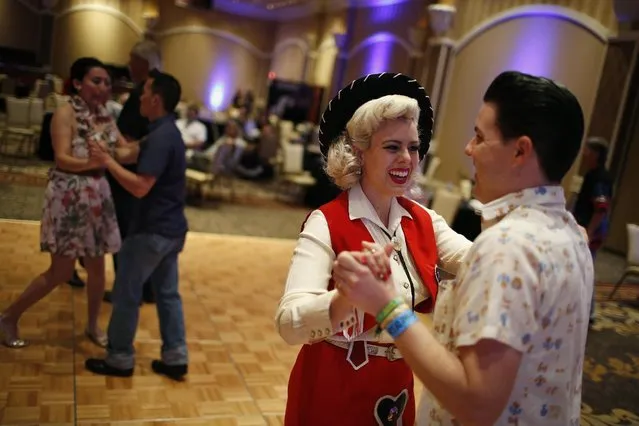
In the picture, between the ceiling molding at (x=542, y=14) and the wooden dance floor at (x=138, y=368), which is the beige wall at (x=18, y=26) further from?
the ceiling molding at (x=542, y=14)

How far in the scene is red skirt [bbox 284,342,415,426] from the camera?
150 cm

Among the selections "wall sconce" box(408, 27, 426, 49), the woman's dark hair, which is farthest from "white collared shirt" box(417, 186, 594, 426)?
"wall sconce" box(408, 27, 426, 49)

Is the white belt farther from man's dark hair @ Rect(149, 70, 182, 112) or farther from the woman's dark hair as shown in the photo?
the woman's dark hair

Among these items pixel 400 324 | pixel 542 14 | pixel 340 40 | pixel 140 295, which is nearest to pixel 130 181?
pixel 140 295

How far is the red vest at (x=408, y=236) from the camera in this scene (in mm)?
1482

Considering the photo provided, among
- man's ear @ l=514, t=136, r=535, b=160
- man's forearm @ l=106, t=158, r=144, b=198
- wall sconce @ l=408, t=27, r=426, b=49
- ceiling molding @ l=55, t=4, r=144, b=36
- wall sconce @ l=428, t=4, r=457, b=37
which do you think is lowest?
man's forearm @ l=106, t=158, r=144, b=198

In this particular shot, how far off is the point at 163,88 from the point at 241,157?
7.79 metres

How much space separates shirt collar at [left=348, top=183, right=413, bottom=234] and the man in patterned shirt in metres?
0.45

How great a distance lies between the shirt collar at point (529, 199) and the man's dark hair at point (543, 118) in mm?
25

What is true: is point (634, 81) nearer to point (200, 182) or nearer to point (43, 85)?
point (200, 182)

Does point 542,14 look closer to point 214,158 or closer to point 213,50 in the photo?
point 214,158

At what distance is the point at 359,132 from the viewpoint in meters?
1.62

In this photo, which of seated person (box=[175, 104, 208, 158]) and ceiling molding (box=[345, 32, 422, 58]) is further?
ceiling molding (box=[345, 32, 422, 58])

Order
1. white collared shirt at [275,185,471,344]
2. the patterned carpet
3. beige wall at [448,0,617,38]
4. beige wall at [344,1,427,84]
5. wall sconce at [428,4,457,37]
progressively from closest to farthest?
white collared shirt at [275,185,471,344]
the patterned carpet
beige wall at [448,0,617,38]
wall sconce at [428,4,457,37]
beige wall at [344,1,427,84]
